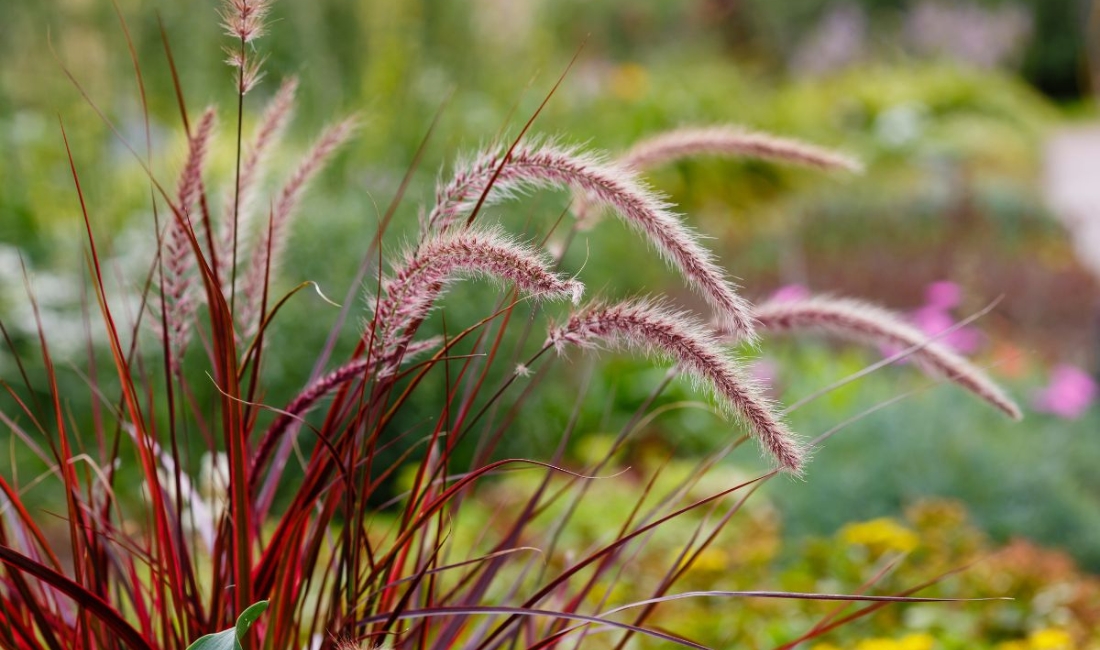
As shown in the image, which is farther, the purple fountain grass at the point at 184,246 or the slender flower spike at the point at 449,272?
the purple fountain grass at the point at 184,246

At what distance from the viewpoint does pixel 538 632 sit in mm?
1686

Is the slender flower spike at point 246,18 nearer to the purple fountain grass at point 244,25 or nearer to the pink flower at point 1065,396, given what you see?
the purple fountain grass at point 244,25

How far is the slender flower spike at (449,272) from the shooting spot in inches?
40.0

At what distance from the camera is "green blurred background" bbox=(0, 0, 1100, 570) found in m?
3.91

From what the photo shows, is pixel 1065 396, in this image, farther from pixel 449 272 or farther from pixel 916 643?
pixel 449 272

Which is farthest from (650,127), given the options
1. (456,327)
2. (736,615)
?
(736,615)

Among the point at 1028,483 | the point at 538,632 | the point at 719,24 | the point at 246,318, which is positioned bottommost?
the point at 1028,483

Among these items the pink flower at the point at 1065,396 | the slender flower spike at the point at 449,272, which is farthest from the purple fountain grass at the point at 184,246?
the pink flower at the point at 1065,396

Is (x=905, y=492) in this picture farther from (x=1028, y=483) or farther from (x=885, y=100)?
(x=885, y=100)

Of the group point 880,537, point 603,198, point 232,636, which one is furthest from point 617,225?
point 232,636

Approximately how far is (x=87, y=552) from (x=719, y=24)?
2259cm

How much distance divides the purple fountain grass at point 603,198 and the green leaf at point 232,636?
430mm

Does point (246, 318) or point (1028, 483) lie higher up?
point (246, 318)

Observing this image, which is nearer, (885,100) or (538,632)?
(538,632)
